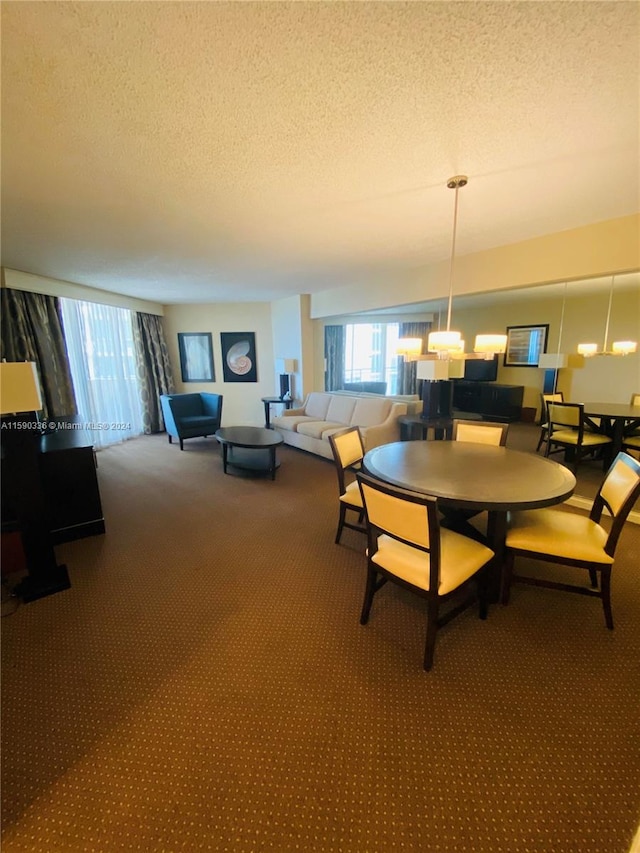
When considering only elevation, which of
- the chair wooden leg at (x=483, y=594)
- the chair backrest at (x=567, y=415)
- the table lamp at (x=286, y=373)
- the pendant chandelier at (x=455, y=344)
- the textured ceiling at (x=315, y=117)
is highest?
the textured ceiling at (x=315, y=117)

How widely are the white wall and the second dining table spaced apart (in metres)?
4.84

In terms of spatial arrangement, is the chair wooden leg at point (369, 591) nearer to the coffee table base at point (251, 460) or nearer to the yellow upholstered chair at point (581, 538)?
the yellow upholstered chair at point (581, 538)

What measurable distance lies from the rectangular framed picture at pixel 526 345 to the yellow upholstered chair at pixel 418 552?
615 cm

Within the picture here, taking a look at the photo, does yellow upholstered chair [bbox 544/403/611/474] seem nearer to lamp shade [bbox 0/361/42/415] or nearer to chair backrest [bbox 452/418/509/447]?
chair backrest [bbox 452/418/509/447]

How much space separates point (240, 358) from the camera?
21.9 ft

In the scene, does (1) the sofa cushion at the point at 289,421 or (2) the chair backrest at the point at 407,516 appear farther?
(1) the sofa cushion at the point at 289,421

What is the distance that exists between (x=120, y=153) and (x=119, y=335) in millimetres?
4635

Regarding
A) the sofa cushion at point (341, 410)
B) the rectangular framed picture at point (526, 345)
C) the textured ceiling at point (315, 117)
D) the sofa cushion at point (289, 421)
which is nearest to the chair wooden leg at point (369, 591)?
the textured ceiling at point (315, 117)

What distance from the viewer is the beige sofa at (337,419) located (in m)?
4.36

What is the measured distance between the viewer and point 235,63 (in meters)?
1.17

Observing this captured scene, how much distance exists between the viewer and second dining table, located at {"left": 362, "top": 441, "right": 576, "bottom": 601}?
1.61m

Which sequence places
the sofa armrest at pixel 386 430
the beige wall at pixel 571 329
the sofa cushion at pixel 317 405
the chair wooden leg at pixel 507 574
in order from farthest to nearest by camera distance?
the sofa cushion at pixel 317 405
the beige wall at pixel 571 329
the sofa armrest at pixel 386 430
the chair wooden leg at pixel 507 574

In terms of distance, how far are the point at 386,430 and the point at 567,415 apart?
217cm

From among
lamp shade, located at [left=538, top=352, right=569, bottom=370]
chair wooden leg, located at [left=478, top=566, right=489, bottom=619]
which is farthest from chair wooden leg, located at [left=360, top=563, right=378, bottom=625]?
lamp shade, located at [left=538, top=352, right=569, bottom=370]
